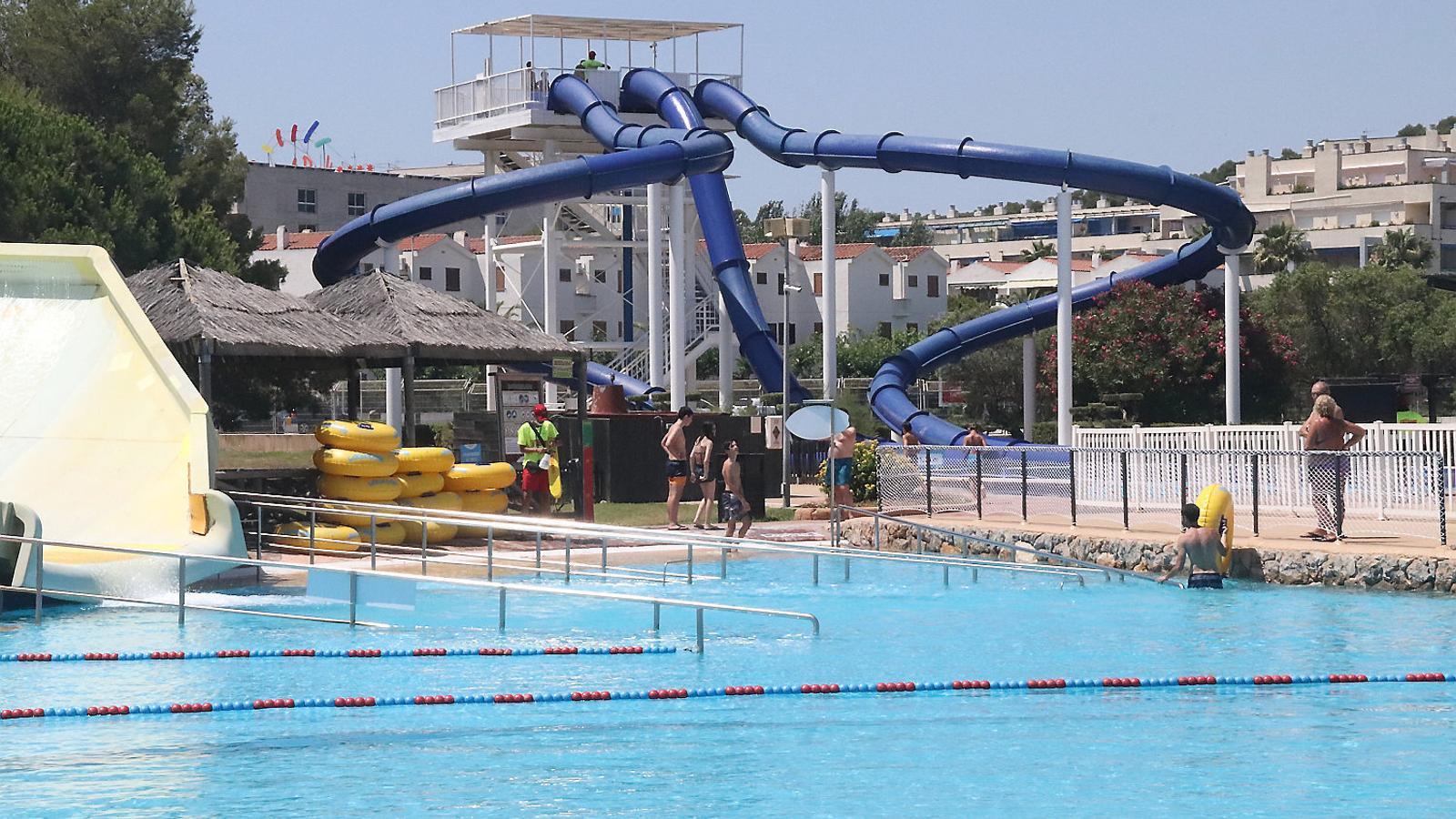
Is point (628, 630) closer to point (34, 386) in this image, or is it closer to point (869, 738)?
point (869, 738)

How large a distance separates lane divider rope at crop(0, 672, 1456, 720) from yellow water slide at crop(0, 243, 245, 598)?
15.6ft

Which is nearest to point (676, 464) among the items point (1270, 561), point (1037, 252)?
point (1270, 561)

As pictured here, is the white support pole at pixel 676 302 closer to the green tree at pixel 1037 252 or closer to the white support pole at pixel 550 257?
the white support pole at pixel 550 257

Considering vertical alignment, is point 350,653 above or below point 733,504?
below

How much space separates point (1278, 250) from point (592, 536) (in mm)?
71550

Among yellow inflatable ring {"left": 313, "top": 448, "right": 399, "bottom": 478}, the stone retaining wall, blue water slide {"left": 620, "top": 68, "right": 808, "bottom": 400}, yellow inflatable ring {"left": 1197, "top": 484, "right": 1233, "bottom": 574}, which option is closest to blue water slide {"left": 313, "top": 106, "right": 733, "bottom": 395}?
blue water slide {"left": 620, "top": 68, "right": 808, "bottom": 400}

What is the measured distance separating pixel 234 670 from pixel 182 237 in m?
28.4

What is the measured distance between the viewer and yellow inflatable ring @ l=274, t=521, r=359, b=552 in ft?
65.1

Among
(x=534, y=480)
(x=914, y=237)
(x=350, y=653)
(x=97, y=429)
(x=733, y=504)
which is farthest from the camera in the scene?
(x=914, y=237)

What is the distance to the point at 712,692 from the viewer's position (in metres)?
11.9

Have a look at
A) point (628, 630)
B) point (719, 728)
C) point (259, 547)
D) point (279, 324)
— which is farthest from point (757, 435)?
point (719, 728)

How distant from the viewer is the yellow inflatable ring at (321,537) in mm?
19828

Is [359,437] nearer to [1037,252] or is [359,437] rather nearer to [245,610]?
[245,610]

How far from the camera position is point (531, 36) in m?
43.5
